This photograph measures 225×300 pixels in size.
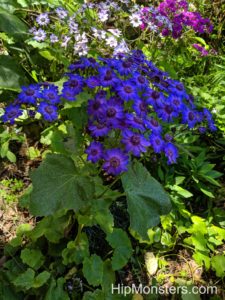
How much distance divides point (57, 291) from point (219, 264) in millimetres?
831

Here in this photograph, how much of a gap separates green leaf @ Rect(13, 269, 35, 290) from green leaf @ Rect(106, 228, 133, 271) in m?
0.38

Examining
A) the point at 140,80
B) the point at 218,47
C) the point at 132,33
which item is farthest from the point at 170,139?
the point at 218,47

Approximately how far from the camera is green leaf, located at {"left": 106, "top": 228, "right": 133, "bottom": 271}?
1.87 m

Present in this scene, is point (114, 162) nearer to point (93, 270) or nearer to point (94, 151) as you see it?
point (94, 151)

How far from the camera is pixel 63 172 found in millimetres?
1525

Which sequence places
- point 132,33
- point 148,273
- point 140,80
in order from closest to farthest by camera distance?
point 140,80 < point 148,273 < point 132,33

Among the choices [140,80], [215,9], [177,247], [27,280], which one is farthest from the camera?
[215,9]

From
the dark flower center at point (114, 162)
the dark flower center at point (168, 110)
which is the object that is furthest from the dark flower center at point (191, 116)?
the dark flower center at point (114, 162)

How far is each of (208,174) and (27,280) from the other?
1146 millimetres

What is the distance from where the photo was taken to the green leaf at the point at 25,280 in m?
1.74

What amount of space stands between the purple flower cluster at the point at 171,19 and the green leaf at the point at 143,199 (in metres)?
1.62

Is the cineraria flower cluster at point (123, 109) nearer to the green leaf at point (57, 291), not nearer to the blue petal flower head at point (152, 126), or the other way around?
the blue petal flower head at point (152, 126)

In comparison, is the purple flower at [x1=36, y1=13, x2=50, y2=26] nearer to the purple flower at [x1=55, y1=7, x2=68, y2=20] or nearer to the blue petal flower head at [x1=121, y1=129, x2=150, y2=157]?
the purple flower at [x1=55, y1=7, x2=68, y2=20]

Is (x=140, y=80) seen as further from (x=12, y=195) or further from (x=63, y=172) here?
(x=12, y=195)
